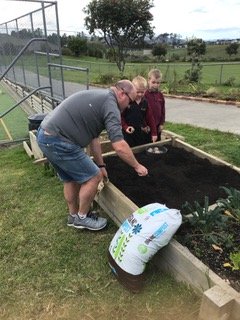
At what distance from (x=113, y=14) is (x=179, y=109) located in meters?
13.0

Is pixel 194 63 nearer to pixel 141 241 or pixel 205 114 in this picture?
pixel 205 114

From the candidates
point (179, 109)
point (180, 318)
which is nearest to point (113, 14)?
point (179, 109)

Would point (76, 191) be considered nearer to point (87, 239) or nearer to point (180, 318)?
point (87, 239)

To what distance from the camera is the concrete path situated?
813cm

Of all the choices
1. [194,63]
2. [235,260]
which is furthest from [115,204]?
[194,63]

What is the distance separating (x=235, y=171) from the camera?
Answer: 4.14 meters

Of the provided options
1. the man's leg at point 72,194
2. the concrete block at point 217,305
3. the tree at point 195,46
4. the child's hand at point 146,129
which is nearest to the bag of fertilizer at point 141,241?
the concrete block at point 217,305

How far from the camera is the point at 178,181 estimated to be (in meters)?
3.91

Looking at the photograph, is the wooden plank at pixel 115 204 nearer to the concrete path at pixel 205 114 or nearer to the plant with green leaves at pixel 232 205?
the plant with green leaves at pixel 232 205

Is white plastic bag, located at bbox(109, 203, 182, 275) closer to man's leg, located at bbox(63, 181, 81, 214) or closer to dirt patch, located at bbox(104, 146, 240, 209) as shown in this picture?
dirt patch, located at bbox(104, 146, 240, 209)

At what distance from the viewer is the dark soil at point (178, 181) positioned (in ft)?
10.1

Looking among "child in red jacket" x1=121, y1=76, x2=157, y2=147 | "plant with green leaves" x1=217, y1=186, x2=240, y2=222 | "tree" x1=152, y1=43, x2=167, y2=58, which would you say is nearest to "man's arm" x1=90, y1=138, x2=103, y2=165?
"child in red jacket" x1=121, y1=76, x2=157, y2=147

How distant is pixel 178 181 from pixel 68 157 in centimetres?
139

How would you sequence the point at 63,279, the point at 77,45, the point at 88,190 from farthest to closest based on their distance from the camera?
the point at 77,45, the point at 88,190, the point at 63,279
